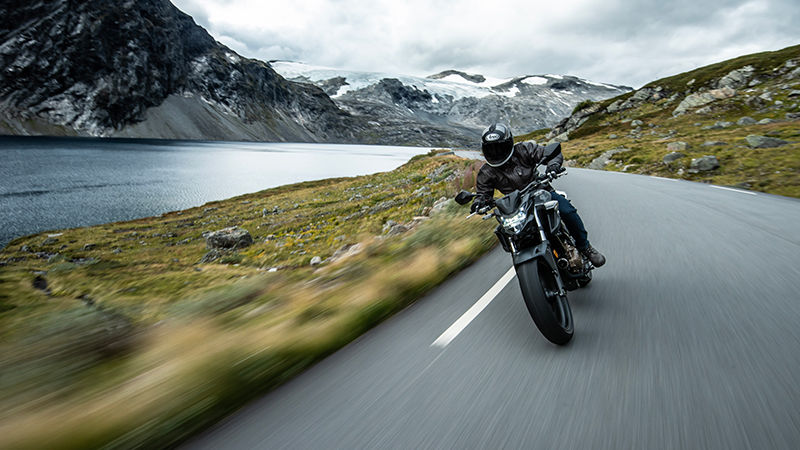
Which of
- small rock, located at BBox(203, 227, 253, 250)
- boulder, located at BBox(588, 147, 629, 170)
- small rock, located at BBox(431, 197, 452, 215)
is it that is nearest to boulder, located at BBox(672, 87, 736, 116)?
boulder, located at BBox(588, 147, 629, 170)

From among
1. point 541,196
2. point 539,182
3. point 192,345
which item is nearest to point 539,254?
point 541,196

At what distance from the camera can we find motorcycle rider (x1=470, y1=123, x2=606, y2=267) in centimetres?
402

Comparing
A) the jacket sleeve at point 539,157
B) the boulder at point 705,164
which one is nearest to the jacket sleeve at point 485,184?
the jacket sleeve at point 539,157

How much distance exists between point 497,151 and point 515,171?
0.29 m

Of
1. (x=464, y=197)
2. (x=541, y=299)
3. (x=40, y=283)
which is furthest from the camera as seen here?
(x=40, y=283)

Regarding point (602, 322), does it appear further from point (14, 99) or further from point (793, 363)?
point (14, 99)

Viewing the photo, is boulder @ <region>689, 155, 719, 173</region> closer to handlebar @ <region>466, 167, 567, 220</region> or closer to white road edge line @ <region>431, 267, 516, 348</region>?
white road edge line @ <region>431, 267, 516, 348</region>

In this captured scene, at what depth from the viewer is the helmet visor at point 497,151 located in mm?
4020

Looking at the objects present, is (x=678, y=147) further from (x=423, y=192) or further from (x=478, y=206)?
(x=478, y=206)

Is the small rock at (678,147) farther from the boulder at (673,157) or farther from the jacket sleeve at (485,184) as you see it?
the jacket sleeve at (485,184)

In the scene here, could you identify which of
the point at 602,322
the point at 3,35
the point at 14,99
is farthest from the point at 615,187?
the point at 3,35

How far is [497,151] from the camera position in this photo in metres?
4.06

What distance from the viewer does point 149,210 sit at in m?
36.2

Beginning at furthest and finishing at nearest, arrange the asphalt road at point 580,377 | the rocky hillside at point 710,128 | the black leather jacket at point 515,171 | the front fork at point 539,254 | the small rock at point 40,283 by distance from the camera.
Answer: the rocky hillside at point 710,128 < the small rock at point 40,283 < the black leather jacket at point 515,171 < the front fork at point 539,254 < the asphalt road at point 580,377
